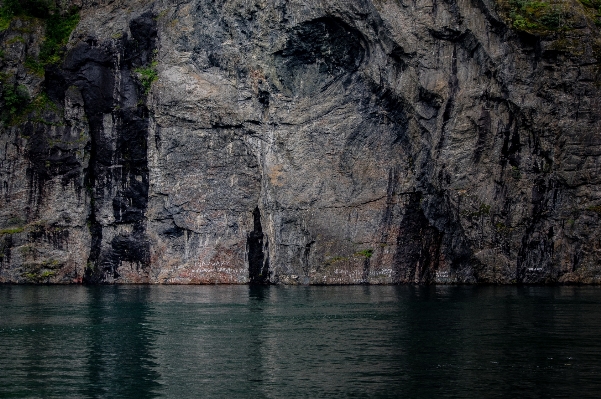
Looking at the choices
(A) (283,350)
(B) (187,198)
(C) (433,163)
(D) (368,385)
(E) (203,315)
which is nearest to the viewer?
(D) (368,385)

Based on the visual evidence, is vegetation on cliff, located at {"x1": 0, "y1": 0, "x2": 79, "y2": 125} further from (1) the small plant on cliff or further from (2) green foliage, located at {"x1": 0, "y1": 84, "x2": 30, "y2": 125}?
(1) the small plant on cliff

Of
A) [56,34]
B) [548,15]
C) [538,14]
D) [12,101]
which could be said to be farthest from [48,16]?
[548,15]

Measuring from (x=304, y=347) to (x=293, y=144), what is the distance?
34193mm

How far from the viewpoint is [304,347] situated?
87.9 feet

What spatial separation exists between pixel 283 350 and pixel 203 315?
1070 centimetres

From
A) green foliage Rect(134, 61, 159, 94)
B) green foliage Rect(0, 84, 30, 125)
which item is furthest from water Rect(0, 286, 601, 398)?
green foliage Rect(0, 84, 30, 125)

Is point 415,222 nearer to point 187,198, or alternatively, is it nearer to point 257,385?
point 187,198

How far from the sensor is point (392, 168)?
192 ft

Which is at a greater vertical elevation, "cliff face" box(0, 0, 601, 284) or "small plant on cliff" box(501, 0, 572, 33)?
"small plant on cliff" box(501, 0, 572, 33)

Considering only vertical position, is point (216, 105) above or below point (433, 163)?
above

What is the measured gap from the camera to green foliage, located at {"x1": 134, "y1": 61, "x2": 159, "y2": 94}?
61625 millimetres

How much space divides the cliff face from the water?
1189cm

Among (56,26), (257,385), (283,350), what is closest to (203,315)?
(283,350)

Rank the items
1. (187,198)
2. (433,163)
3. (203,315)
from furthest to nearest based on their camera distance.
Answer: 1. (187,198)
2. (433,163)
3. (203,315)
